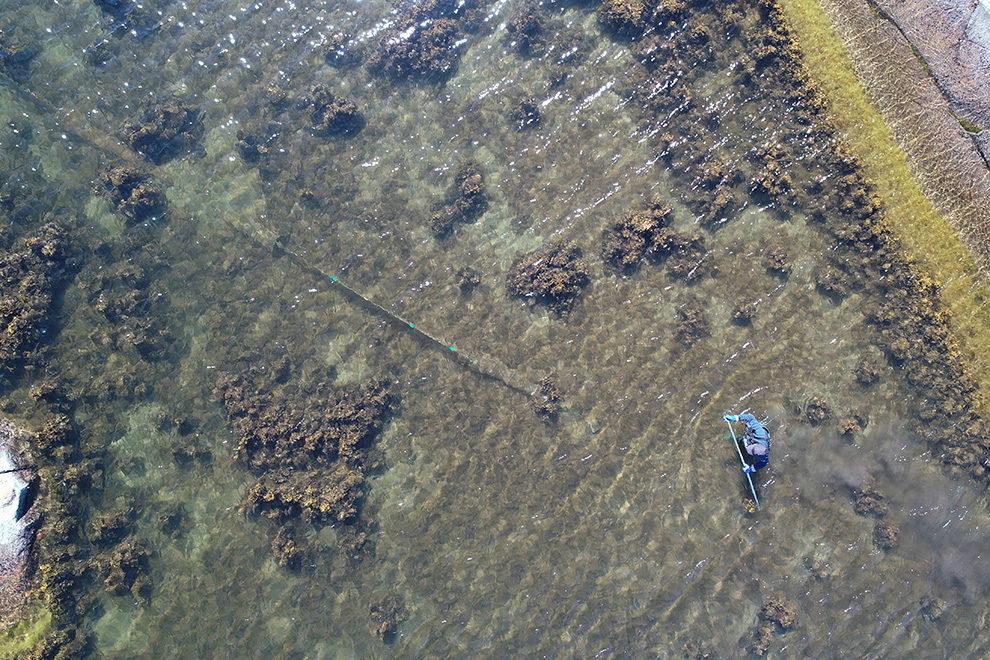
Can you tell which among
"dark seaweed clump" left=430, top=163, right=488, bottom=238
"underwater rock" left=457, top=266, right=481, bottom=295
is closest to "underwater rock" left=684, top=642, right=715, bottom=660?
"underwater rock" left=457, top=266, right=481, bottom=295

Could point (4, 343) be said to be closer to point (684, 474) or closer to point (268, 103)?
point (268, 103)

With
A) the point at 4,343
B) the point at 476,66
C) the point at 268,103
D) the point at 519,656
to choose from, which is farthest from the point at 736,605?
the point at 4,343

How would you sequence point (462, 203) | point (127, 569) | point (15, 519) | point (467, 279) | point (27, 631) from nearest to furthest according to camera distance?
point (27, 631) → point (15, 519) → point (127, 569) → point (467, 279) → point (462, 203)

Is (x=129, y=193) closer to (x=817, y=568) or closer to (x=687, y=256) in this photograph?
(x=687, y=256)

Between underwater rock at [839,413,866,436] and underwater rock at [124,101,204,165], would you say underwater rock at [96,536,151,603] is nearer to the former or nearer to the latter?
underwater rock at [124,101,204,165]

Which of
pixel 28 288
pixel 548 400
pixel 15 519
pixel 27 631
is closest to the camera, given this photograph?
pixel 27 631

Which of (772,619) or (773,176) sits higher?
(773,176)

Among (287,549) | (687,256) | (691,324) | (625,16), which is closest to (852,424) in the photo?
(691,324)
